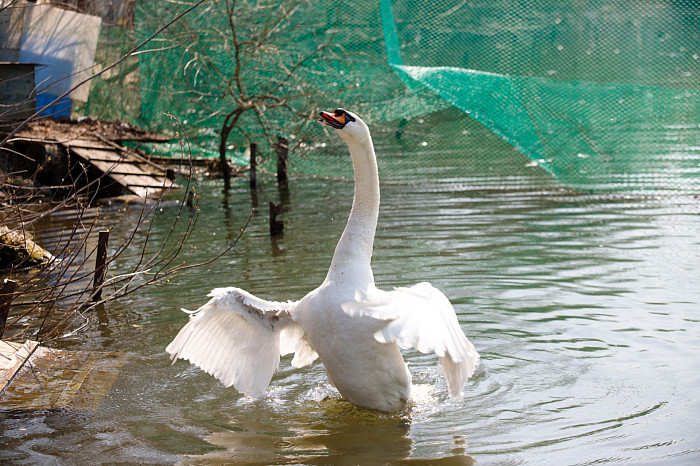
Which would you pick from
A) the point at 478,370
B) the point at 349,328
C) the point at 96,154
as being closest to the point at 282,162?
the point at 96,154

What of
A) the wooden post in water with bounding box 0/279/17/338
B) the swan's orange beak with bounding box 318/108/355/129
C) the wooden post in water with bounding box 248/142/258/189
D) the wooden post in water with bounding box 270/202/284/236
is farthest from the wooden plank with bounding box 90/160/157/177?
the swan's orange beak with bounding box 318/108/355/129

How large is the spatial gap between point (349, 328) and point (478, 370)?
1.51 meters

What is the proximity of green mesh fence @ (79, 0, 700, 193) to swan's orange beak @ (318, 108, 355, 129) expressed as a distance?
730 centimetres

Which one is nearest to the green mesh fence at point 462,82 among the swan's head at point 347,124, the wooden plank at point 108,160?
the wooden plank at point 108,160

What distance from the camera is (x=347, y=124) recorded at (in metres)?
4.62

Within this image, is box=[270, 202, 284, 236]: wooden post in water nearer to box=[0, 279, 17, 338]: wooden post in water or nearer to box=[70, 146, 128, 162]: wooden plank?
box=[0, 279, 17, 338]: wooden post in water

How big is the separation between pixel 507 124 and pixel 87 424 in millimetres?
8378

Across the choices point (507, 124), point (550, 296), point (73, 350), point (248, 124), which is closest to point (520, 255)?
point (550, 296)

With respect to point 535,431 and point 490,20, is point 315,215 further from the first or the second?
point 535,431

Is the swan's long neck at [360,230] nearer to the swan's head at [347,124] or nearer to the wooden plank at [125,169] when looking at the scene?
the swan's head at [347,124]

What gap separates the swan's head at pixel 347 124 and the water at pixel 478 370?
1.78 meters

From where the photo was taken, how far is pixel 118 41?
17469 mm

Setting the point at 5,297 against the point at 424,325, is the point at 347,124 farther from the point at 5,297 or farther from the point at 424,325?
the point at 5,297

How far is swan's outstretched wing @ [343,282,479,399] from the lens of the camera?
378cm
